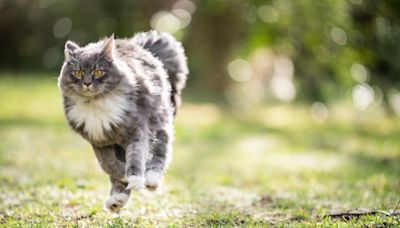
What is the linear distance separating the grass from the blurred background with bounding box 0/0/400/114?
1.12 m

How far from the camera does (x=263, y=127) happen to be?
13906mm

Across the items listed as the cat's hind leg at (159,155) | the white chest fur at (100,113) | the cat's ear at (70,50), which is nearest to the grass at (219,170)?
the cat's hind leg at (159,155)

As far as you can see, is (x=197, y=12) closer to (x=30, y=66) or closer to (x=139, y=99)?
(x=30, y=66)

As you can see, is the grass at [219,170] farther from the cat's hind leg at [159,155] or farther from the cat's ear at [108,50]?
the cat's ear at [108,50]

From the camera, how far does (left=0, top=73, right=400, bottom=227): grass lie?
568 cm

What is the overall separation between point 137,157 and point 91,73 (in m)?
0.82

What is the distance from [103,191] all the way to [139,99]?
79.7 inches

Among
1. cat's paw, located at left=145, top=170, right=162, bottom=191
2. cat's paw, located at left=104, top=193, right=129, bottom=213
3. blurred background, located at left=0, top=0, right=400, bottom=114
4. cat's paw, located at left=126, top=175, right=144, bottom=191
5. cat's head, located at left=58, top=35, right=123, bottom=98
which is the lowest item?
cat's paw, located at left=104, top=193, right=129, bottom=213

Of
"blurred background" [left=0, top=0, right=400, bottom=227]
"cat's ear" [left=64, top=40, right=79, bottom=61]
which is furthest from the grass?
"cat's ear" [left=64, top=40, right=79, bottom=61]

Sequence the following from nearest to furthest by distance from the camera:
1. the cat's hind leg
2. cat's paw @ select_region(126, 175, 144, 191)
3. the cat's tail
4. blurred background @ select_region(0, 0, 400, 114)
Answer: cat's paw @ select_region(126, 175, 144, 191) < the cat's hind leg < the cat's tail < blurred background @ select_region(0, 0, 400, 114)

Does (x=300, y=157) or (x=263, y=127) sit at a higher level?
(x=263, y=127)

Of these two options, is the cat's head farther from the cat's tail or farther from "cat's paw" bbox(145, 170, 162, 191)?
the cat's tail

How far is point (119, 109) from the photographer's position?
5.09 metres

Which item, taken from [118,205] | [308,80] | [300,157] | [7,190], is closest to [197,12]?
[308,80]
